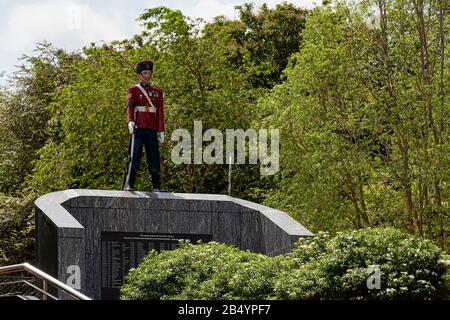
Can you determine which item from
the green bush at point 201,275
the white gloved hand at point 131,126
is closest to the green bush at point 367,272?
the green bush at point 201,275

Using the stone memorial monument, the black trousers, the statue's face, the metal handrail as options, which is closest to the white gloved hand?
the black trousers

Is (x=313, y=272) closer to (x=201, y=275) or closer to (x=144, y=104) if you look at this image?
(x=201, y=275)

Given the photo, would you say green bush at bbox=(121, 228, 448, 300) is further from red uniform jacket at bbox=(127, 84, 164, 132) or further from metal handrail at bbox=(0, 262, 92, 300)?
red uniform jacket at bbox=(127, 84, 164, 132)

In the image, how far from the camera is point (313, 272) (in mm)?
15766

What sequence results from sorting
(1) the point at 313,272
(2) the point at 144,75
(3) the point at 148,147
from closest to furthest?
(1) the point at 313,272
(2) the point at 144,75
(3) the point at 148,147

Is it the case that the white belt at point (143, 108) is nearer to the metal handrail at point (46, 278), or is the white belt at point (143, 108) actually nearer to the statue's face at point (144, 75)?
the statue's face at point (144, 75)

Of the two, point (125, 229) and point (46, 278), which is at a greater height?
point (125, 229)

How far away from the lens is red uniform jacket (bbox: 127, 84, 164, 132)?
67.3 ft

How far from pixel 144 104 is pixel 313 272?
19.3 ft

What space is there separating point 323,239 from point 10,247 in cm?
1913

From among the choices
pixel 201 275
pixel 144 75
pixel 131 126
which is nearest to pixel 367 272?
pixel 201 275

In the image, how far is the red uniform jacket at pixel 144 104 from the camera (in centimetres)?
2052

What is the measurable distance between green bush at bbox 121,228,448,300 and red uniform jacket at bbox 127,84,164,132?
379cm
